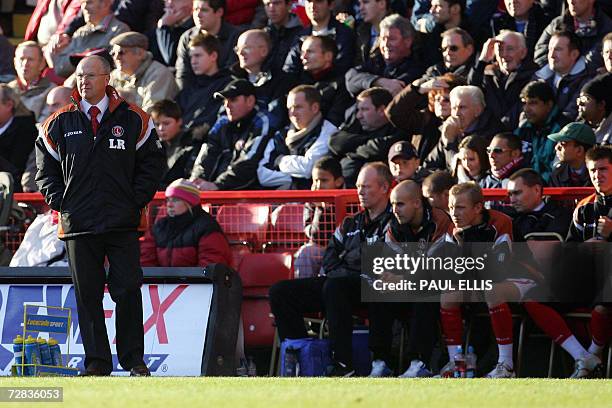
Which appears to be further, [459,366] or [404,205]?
[404,205]

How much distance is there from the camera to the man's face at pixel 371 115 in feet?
46.3

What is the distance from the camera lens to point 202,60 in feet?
52.5

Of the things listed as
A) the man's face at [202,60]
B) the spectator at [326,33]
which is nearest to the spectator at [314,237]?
the spectator at [326,33]

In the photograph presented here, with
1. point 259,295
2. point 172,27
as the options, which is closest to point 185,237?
point 259,295

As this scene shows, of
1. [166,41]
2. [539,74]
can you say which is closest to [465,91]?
[539,74]

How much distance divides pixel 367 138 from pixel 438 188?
1.72 m

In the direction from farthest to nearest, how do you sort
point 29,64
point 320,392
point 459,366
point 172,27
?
1. point 29,64
2. point 172,27
3. point 459,366
4. point 320,392

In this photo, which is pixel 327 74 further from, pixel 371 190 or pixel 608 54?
pixel 608 54

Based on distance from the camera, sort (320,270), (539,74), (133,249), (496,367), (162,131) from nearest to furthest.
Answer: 1. (133,249)
2. (496,367)
3. (320,270)
4. (539,74)
5. (162,131)

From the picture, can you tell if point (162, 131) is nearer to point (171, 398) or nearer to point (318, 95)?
point (318, 95)

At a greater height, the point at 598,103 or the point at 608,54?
the point at 608,54

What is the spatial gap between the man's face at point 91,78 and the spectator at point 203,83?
18.1ft

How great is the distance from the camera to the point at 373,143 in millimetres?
14008

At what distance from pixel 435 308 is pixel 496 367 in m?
0.68
